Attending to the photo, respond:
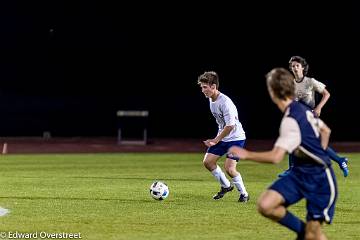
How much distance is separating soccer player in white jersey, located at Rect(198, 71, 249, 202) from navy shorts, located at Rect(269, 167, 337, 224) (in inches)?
187

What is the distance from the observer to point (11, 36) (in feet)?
136

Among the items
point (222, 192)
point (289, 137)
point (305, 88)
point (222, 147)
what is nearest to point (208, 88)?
point (222, 147)

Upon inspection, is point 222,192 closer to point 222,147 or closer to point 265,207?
point 222,147

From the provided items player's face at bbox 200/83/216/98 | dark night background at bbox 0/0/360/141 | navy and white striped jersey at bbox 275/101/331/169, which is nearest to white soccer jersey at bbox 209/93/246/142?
player's face at bbox 200/83/216/98

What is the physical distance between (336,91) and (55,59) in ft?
48.9

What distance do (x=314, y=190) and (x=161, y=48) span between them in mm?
35309

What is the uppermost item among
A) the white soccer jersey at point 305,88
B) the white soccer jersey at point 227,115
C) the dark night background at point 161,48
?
the dark night background at point 161,48

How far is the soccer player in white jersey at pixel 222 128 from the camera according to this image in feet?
40.8

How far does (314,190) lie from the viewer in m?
7.18

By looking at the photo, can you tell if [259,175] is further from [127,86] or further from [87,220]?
[127,86]

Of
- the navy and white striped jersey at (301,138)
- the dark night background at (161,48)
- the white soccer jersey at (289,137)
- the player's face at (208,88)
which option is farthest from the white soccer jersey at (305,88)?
the dark night background at (161,48)

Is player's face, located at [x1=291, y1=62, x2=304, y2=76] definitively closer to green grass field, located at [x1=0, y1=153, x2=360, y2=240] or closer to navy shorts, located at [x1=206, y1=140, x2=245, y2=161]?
navy shorts, located at [x1=206, y1=140, x2=245, y2=161]

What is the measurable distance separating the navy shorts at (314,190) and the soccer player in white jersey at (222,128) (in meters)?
4.75

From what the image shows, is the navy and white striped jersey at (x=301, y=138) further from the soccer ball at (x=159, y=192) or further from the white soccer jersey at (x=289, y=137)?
the soccer ball at (x=159, y=192)
